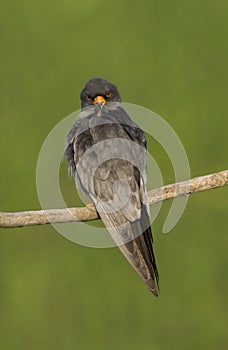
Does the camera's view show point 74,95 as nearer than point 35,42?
Yes

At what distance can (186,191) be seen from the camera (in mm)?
6426

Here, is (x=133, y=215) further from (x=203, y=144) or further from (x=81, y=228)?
(x=203, y=144)

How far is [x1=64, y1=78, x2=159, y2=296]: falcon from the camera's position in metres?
6.50

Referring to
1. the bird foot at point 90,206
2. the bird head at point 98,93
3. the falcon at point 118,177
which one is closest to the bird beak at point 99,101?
the bird head at point 98,93

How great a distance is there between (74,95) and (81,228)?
6137 mm

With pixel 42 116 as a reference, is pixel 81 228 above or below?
below

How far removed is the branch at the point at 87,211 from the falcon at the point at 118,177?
117 millimetres

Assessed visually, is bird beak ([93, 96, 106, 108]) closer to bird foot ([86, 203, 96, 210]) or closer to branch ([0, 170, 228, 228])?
bird foot ([86, 203, 96, 210])

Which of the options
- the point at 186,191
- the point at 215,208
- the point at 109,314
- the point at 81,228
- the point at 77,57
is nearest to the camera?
the point at 186,191

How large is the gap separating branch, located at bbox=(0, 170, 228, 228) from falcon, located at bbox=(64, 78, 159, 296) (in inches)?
4.6

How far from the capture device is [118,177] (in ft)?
22.1

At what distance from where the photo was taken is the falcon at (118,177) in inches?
256

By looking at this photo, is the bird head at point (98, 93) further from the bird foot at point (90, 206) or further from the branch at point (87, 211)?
the branch at point (87, 211)

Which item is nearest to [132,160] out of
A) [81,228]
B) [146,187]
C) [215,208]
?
[146,187]
